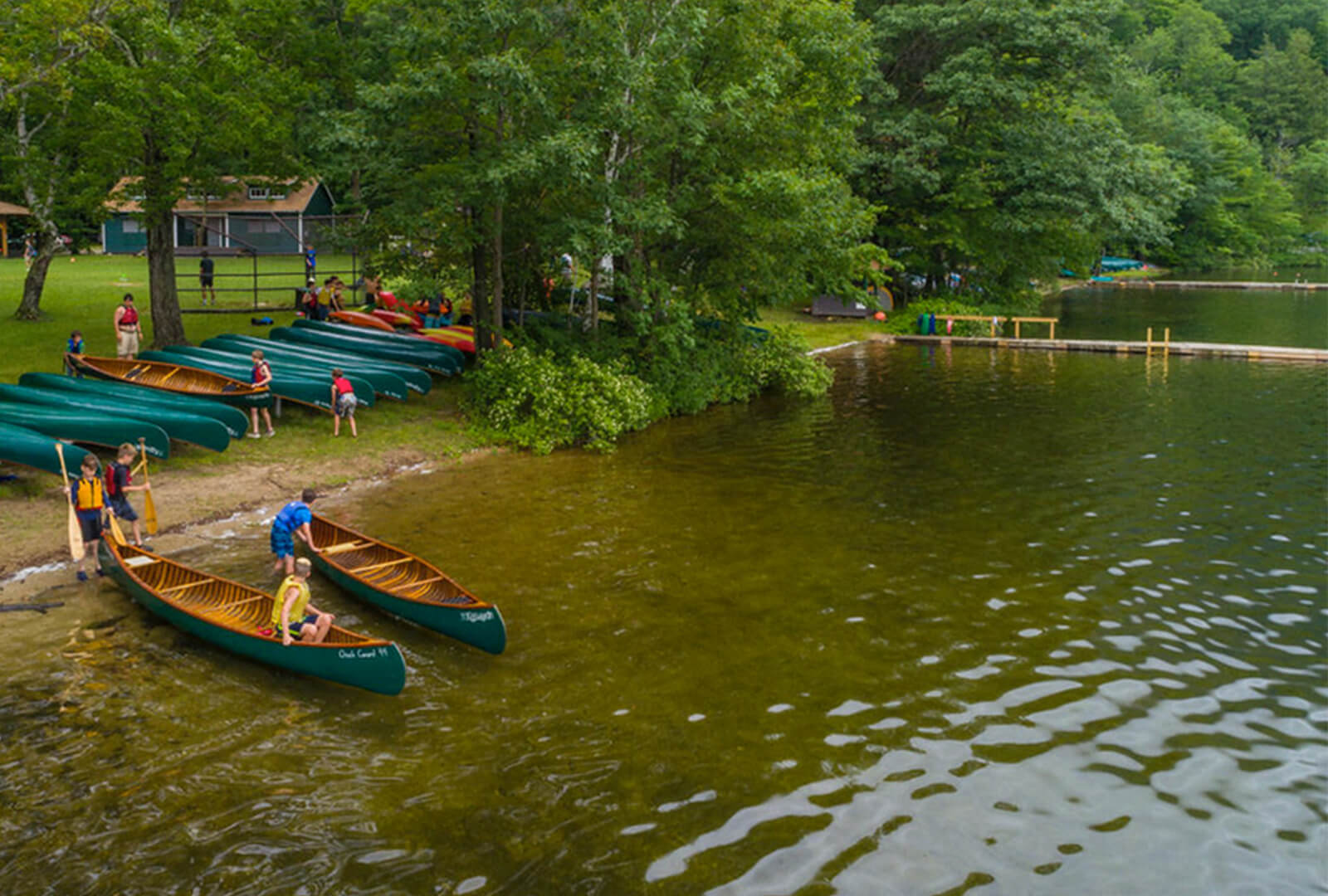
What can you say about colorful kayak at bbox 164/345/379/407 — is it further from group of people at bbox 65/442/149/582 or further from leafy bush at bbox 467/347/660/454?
group of people at bbox 65/442/149/582

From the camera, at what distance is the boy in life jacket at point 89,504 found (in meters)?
15.3

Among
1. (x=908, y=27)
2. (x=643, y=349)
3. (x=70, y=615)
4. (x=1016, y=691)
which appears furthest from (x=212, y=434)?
(x=908, y=27)

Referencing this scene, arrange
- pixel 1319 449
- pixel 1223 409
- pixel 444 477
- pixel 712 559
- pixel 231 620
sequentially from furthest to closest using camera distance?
pixel 1223 409 → pixel 1319 449 → pixel 444 477 → pixel 712 559 → pixel 231 620

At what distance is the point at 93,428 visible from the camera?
18.7 m

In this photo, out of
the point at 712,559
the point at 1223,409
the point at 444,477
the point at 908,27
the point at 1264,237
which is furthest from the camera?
the point at 1264,237

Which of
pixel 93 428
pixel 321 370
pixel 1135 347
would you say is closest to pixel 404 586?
pixel 93 428

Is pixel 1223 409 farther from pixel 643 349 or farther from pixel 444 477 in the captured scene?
pixel 444 477

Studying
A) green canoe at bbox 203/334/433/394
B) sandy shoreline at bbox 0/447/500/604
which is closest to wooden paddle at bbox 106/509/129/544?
sandy shoreline at bbox 0/447/500/604

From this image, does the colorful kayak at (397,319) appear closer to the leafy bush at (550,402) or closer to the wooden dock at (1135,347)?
the leafy bush at (550,402)

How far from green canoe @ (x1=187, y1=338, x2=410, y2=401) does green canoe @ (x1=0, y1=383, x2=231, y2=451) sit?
379 centimetres

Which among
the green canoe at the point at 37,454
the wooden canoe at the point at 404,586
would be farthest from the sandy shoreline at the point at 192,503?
the wooden canoe at the point at 404,586

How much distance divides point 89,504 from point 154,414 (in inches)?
193

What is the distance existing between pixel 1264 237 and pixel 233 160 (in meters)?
96.6

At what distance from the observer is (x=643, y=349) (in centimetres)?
2942
